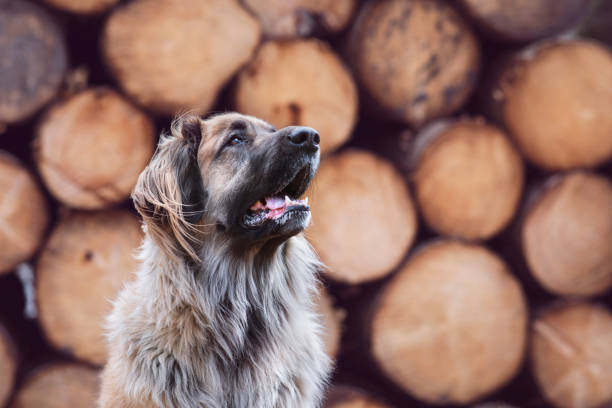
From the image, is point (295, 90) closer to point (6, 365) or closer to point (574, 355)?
point (6, 365)

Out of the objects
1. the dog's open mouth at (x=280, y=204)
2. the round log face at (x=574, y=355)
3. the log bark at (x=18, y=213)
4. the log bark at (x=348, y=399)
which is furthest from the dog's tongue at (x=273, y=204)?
the round log face at (x=574, y=355)

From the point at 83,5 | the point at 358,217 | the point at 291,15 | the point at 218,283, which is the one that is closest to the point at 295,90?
the point at 291,15

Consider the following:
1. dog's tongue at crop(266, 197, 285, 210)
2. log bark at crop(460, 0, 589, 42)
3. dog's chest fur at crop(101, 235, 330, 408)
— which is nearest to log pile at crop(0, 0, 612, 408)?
log bark at crop(460, 0, 589, 42)

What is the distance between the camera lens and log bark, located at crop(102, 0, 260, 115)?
303 cm

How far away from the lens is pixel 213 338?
2279 mm

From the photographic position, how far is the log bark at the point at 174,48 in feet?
9.93

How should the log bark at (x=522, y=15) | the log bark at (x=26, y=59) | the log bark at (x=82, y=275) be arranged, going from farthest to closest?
the log bark at (x=522, y=15) → the log bark at (x=82, y=275) → the log bark at (x=26, y=59)

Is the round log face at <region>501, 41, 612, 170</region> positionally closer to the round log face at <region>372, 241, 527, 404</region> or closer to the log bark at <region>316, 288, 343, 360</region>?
the round log face at <region>372, 241, 527, 404</region>

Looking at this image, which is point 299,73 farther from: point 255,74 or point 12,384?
→ point 12,384

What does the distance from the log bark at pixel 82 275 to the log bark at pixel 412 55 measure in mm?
1621

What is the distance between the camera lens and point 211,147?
2447mm

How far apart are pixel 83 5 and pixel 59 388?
199 cm

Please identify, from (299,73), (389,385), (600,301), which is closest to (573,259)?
(600,301)

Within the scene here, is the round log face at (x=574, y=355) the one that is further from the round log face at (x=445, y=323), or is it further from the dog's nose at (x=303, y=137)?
the dog's nose at (x=303, y=137)
